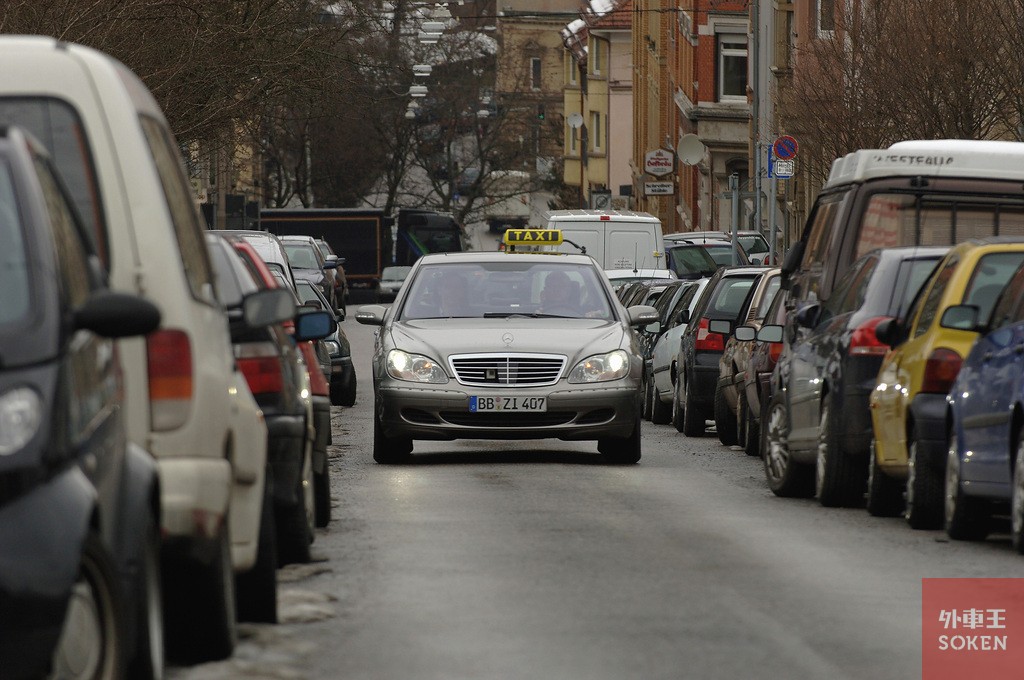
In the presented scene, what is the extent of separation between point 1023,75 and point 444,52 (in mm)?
61628

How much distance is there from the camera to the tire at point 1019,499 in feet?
35.3

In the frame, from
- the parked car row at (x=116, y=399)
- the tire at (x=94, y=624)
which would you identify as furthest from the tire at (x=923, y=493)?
the tire at (x=94, y=624)

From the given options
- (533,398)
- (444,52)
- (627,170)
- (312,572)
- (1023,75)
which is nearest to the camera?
(312,572)

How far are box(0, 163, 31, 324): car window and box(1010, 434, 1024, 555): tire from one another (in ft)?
19.6

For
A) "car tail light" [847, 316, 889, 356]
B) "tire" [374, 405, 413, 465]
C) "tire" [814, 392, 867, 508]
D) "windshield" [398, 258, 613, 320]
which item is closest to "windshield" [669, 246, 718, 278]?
"windshield" [398, 258, 613, 320]

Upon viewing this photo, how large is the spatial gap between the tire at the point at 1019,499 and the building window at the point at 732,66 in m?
56.6

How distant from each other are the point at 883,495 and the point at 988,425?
79.0 inches

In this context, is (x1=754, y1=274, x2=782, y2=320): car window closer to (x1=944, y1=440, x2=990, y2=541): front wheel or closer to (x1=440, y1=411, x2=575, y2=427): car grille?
(x1=440, y1=411, x2=575, y2=427): car grille

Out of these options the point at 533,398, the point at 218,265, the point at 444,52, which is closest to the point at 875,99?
the point at 533,398

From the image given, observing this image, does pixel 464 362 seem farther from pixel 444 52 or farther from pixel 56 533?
pixel 444 52

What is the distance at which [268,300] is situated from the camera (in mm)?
8562

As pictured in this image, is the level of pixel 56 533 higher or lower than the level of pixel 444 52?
lower

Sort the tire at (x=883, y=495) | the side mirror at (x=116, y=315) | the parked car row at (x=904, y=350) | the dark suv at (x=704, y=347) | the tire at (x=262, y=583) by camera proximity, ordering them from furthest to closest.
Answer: the dark suv at (x=704, y=347), the tire at (x=883, y=495), the parked car row at (x=904, y=350), the tire at (x=262, y=583), the side mirror at (x=116, y=315)

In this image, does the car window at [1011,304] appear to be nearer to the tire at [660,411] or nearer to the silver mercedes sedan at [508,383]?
the silver mercedes sedan at [508,383]
